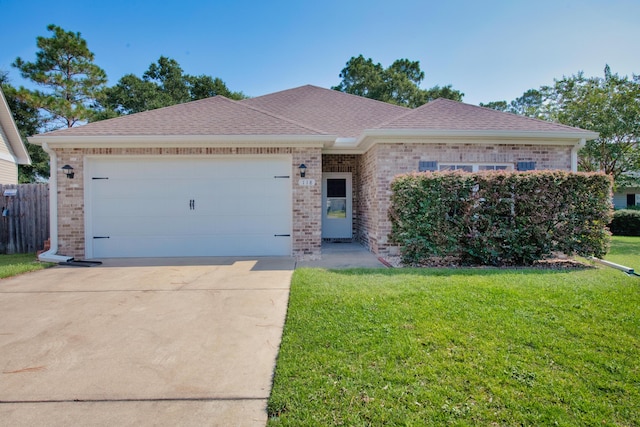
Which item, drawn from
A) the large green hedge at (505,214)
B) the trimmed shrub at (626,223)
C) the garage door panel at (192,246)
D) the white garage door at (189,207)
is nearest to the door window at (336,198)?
the white garage door at (189,207)

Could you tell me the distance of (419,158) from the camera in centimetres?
786

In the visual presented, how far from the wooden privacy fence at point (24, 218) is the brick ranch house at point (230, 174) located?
2208mm

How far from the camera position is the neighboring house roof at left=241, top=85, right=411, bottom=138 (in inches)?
401

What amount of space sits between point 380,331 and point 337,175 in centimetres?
752

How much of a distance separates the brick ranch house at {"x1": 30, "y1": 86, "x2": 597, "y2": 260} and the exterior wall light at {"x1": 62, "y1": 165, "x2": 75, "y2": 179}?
36 millimetres

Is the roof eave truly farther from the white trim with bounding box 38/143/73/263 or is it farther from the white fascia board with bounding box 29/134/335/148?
the white trim with bounding box 38/143/73/263

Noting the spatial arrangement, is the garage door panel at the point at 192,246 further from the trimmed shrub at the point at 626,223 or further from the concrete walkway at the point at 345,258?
the trimmed shrub at the point at 626,223

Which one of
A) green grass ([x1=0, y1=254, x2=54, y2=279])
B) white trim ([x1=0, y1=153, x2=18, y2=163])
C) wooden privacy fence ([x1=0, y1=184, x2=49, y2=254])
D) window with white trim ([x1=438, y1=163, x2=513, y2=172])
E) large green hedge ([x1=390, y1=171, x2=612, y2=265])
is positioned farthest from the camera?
white trim ([x1=0, y1=153, x2=18, y2=163])

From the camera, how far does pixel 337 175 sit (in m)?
10.4

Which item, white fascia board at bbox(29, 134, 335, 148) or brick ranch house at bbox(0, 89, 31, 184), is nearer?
white fascia board at bbox(29, 134, 335, 148)

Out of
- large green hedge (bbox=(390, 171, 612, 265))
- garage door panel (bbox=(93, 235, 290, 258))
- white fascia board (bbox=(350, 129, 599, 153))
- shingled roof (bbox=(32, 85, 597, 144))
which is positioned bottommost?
garage door panel (bbox=(93, 235, 290, 258))

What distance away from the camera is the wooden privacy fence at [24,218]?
30.1ft

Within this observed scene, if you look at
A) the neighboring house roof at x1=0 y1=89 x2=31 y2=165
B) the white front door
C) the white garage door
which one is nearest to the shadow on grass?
the white garage door

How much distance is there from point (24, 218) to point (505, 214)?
39.9ft
